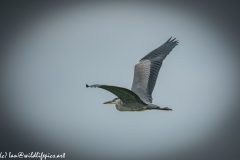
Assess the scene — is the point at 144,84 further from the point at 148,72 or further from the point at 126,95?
the point at 126,95

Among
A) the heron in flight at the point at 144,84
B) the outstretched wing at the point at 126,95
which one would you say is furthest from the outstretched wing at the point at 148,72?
the outstretched wing at the point at 126,95

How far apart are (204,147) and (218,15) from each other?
19.9 metres

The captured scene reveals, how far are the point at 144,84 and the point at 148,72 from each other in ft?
1.11

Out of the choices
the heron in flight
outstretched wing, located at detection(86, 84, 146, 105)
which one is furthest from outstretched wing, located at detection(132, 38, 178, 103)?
outstretched wing, located at detection(86, 84, 146, 105)

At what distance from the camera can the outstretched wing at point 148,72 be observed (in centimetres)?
963

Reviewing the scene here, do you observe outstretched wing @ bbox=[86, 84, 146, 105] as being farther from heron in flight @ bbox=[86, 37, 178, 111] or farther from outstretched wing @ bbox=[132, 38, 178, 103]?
outstretched wing @ bbox=[132, 38, 178, 103]

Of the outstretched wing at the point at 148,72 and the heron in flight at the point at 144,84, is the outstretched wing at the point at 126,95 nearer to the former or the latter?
the heron in flight at the point at 144,84

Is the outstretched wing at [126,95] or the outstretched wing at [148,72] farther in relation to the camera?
the outstretched wing at [148,72]

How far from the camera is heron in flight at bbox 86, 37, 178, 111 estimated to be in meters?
8.52

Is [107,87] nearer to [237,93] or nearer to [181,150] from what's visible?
[181,150]

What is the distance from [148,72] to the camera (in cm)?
1002

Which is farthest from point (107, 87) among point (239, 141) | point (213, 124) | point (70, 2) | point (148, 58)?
point (70, 2)

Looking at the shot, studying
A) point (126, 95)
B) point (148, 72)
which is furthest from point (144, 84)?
point (126, 95)

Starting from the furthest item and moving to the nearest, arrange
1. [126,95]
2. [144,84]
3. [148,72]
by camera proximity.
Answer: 1. [148,72]
2. [144,84]
3. [126,95]
